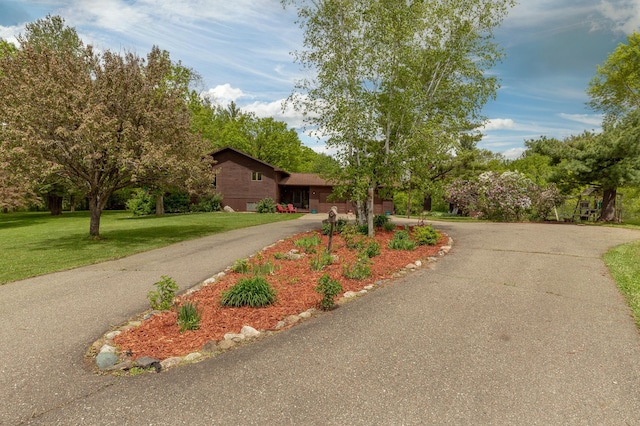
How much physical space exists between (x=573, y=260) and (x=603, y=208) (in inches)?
661

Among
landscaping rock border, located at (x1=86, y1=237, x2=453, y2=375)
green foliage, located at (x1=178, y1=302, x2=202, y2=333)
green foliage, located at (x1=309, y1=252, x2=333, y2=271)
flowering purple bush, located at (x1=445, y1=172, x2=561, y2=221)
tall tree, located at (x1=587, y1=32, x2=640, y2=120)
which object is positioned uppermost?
tall tree, located at (x1=587, y1=32, x2=640, y2=120)

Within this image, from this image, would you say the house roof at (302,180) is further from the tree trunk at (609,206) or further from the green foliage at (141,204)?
the tree trunk at (609,206)

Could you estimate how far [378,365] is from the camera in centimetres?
404

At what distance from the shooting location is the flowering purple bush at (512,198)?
21375 mm

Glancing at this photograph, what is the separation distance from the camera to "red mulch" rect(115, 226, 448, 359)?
4.64m

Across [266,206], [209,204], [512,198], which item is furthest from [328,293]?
[209,204]

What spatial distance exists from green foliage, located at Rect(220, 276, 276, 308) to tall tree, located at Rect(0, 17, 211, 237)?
8175 mm

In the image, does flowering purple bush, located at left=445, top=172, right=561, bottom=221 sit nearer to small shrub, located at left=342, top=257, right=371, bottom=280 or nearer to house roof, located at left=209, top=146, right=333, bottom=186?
small shrub, located at left=342, top=257, right=371, bottom=280

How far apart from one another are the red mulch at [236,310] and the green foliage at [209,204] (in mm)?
25280

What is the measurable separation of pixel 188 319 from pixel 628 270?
34.3 feet

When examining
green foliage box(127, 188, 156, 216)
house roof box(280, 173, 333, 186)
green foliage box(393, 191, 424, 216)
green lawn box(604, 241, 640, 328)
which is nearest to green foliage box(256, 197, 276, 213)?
house roof box(280, 173, 333, 186)

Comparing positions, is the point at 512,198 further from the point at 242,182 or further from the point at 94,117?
the point at 242,182

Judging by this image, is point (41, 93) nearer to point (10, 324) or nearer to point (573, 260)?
point (10, 324)

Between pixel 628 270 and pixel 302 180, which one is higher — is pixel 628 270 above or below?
below
